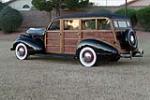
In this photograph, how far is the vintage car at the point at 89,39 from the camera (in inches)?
546

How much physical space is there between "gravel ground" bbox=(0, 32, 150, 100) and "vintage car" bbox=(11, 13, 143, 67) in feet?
1.16

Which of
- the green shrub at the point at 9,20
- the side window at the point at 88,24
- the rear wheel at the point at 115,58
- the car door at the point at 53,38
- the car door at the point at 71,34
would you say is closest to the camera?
the rear wheel at the point at 115,58

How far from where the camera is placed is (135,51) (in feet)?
47.3

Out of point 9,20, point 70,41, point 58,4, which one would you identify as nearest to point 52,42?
point 70,41

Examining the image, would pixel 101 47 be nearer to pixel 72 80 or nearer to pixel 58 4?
pixel 72 80

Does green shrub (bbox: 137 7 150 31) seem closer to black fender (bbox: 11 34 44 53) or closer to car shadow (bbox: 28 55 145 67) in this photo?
car shadow (bbox: 28 55 145 67)

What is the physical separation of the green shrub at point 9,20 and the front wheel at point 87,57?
24756 mm

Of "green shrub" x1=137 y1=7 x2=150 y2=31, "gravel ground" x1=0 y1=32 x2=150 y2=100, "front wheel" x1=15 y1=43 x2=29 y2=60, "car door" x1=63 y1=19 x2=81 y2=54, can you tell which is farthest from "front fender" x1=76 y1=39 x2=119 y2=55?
"green shrub" x1=137 y1=7 x2=150 y2=31

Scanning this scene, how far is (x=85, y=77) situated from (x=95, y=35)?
9.04 feet

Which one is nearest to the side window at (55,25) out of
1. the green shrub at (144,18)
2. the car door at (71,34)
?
the car door at (71,34)

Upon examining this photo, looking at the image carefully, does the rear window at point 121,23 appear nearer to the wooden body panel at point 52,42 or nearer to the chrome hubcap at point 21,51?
the wooden body panel at point 52,42

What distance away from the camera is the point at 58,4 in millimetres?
38906

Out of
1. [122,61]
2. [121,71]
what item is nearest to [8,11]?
[122,61]

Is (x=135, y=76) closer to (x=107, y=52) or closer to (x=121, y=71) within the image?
(x=121, y=71)
